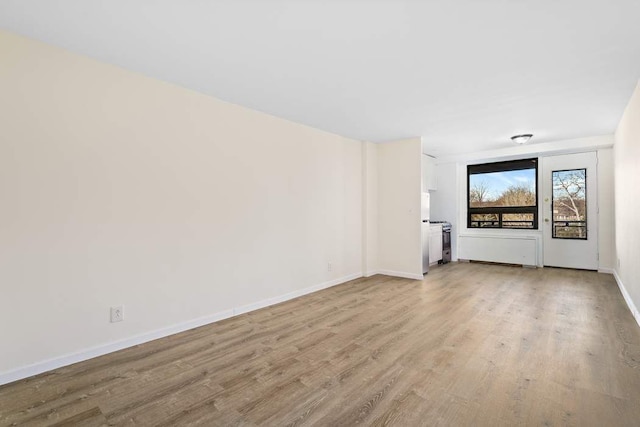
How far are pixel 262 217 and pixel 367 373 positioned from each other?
224cm

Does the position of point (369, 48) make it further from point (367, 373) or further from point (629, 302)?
point (629, 302)

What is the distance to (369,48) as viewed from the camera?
2.42 m

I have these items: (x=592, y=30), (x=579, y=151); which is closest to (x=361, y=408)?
(x=592, y=30)

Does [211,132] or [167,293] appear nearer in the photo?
[167,293]

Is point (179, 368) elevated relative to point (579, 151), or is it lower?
lower

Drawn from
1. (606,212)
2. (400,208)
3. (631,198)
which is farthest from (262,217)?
(606,212)

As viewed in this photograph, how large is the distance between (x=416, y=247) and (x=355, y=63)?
3514mm

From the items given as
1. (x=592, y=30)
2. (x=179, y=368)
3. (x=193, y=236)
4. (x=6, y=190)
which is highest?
(x=592, y=30)

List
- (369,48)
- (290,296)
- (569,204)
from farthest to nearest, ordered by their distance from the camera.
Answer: (569,204) → (290,296) → (369,48)

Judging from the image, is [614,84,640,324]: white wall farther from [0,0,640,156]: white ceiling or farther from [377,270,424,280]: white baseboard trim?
[377,270,424,280]: white baseboard trim

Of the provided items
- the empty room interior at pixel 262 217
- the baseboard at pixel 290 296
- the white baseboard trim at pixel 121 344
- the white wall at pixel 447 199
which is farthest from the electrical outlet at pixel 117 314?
the white wall at pixel 447 199

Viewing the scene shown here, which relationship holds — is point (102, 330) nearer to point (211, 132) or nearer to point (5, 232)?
point (5, 232)

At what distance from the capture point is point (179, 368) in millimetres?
2383

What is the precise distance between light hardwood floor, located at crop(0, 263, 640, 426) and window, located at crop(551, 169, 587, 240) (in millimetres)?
2749
